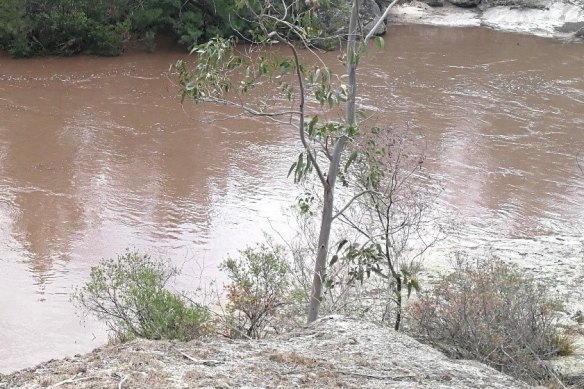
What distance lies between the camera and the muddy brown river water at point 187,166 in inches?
439

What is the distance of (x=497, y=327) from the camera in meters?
6.46

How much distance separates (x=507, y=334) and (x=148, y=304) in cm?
287

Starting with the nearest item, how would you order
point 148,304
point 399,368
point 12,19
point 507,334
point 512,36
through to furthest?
1. point 399,368
2. point 507,334
3. point 148,304
4. point 12,19
5. point 512,36

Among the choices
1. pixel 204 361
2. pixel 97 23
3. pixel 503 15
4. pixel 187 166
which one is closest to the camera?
pixel 204 361

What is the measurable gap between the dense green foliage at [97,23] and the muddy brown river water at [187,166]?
0.50m

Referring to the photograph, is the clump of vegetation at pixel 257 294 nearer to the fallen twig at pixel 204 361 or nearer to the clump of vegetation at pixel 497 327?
the clump of vegetation at pixel 497 327

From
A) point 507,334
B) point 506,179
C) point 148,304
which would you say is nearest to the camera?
point 507,334

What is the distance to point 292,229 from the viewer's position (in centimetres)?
1204

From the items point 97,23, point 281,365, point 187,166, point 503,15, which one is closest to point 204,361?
point 281,365

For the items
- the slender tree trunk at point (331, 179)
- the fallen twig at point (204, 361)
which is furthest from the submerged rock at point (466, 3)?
the fallen twig at point (204, 361)

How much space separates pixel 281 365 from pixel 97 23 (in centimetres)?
1862

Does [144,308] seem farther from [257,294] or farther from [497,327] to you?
[497,327]

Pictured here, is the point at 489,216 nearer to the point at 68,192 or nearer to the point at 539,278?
the point at 539,278

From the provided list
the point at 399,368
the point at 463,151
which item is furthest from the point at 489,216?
the point at 399,368
